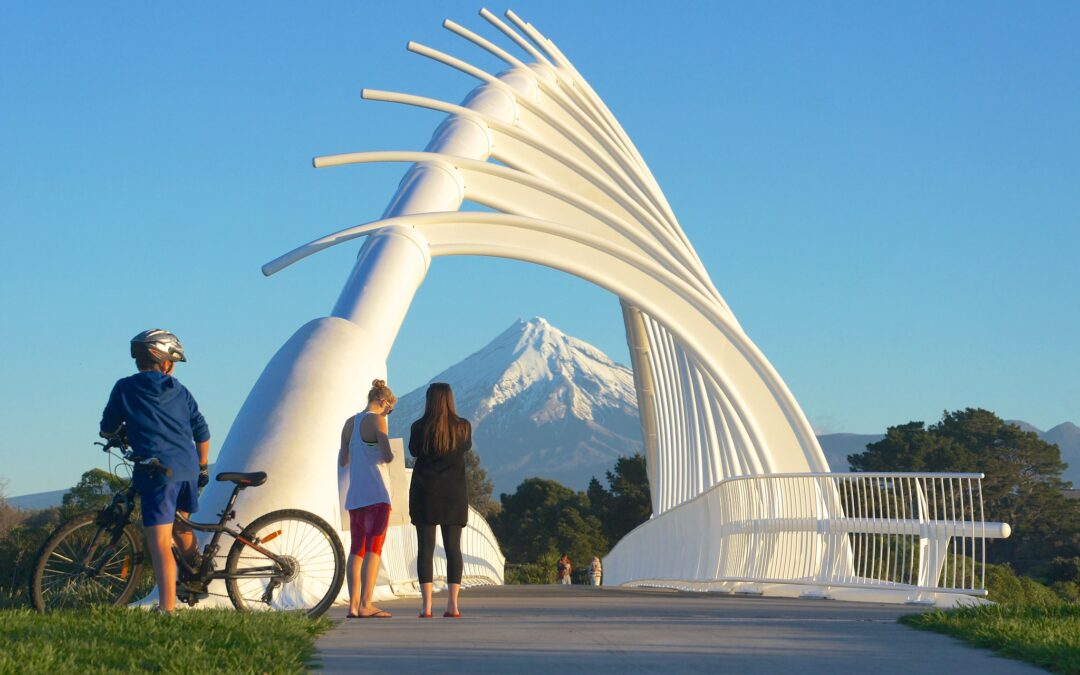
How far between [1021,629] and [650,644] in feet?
6.74

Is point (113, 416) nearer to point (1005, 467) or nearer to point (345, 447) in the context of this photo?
point (345, 447)

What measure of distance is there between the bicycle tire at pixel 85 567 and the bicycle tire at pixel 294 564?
0.64m

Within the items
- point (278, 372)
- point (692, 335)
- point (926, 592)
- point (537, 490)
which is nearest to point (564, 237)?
point (692, 335)

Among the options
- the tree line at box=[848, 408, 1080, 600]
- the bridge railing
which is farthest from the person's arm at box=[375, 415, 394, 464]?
the tree line at box=[848, 408, 1080, 600]

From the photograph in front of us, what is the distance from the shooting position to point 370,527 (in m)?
9.22

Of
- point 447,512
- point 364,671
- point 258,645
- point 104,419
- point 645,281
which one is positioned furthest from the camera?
point 645,281

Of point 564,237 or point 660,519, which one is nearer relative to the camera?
point 564,237

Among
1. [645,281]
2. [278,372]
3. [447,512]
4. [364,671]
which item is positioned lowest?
[364,671]

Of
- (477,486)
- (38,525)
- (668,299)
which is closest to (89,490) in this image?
(38,525)

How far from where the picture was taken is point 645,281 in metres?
22.9

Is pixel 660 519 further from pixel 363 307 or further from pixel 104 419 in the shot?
pixel 104 419

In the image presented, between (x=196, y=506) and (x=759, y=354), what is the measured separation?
17.1 m

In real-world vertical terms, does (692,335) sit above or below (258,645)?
above

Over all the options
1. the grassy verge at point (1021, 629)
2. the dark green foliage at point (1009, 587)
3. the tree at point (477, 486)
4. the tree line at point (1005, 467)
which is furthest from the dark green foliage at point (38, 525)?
the tree at point (477, 486)
